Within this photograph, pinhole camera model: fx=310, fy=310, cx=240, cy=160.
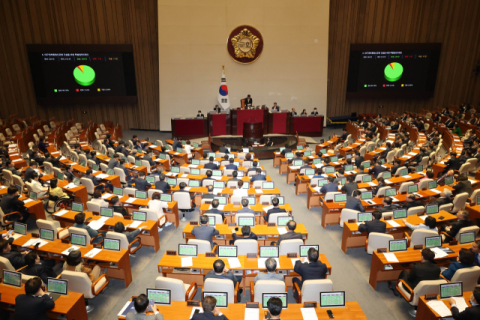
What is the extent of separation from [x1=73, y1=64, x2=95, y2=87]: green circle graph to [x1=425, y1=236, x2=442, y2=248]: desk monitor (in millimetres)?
19845

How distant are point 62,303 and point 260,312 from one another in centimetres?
310

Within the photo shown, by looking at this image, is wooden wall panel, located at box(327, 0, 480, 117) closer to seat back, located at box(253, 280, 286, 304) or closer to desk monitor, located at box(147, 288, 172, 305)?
seat back, located at box(253, 280, 286, 304)

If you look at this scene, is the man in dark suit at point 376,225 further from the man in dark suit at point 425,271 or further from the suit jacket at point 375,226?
the man in dark suit at point 425,271

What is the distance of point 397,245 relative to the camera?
614cm

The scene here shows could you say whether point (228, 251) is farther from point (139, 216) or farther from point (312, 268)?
point (139, 216)

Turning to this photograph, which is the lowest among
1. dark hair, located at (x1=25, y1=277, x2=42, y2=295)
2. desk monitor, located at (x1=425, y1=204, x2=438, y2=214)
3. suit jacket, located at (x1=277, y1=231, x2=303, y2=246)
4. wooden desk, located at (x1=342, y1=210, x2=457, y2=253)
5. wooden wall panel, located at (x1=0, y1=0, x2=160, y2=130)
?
wooden desk, located at (x1=342, y1=210, x2=457, y2=253)

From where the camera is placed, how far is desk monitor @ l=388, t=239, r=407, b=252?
614cm

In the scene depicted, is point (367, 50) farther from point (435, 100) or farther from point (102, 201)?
point (102, 201)

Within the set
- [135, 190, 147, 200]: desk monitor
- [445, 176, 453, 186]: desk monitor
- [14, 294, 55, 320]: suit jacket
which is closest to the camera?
[14, 294, 55, 320]: suit jacket

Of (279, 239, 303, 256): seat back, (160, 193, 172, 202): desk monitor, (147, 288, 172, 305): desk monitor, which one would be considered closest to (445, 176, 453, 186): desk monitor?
(279, 239, 303, 256): seat back

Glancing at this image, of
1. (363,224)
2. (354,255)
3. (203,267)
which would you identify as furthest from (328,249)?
(203,267)

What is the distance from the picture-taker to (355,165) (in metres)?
12.2

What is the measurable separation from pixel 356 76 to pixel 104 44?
16405 millimetres

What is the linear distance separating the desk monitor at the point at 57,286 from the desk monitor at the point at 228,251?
265 centimetres
